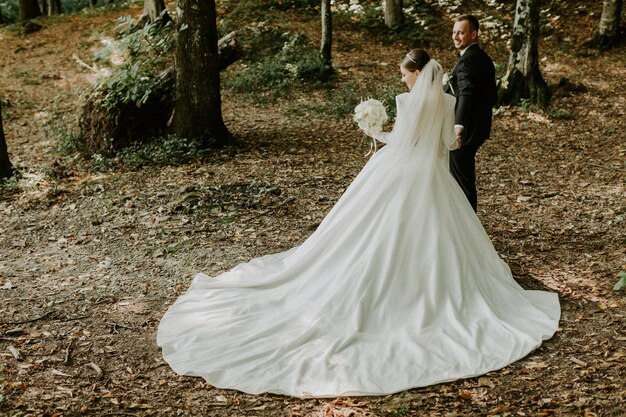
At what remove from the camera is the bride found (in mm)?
4434

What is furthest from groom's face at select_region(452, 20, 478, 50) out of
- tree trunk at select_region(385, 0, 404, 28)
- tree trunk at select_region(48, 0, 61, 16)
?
tree trunk at select_region(48, 0, 61, 16)

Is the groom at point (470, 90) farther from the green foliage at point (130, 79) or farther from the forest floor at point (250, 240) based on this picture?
the green foliage at point (130, 79)

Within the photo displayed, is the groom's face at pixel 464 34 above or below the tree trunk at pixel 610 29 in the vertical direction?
above

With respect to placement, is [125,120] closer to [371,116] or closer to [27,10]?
[371,116]

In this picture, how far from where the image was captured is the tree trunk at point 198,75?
997 cm

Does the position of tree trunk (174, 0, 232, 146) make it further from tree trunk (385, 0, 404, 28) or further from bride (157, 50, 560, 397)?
tree trunk (385, 0, 404, 28)

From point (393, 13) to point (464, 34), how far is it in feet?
41.7

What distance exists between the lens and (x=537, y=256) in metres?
6.45

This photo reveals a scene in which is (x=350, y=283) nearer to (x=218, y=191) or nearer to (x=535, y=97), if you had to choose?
(x=218, y=191)

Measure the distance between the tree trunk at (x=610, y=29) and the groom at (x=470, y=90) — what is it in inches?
419

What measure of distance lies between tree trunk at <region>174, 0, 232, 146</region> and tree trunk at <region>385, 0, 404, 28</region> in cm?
950

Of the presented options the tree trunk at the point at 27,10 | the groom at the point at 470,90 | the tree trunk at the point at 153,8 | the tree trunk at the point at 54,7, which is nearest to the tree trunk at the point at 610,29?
the groom at the point at 470,90

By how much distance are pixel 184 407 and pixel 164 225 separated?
379cm

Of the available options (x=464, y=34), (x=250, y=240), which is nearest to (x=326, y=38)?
(x=464, y=34)
